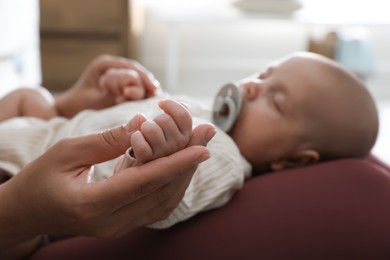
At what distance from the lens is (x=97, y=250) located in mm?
729

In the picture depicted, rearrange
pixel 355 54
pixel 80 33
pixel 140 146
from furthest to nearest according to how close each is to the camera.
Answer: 1. pixel 355 54
2. pixel 80 33
3. pixel 140 146

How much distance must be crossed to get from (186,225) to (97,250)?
13 centimetres

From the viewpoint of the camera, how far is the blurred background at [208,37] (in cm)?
292

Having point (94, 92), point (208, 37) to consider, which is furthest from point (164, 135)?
point (208, 37)

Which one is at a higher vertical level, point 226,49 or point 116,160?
point 116,160

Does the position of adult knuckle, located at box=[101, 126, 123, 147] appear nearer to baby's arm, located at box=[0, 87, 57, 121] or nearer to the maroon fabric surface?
the maroon fabric surface

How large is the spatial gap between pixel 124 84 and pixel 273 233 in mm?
427

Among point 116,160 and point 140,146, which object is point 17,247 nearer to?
point 116,160

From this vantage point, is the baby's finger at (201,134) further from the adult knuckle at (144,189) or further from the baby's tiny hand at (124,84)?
the baby's tiny hand at (124,84)

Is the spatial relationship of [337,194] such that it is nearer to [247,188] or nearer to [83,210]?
[247,188]

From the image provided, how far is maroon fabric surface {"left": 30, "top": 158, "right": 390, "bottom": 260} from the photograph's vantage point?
2.36 feet

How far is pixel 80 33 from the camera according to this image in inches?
116

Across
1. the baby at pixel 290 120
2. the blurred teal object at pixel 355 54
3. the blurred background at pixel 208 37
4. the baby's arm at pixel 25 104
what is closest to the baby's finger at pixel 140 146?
the baby at pixel 290 120

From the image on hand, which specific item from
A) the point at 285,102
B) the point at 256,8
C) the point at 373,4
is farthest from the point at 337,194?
the point at 373,4
